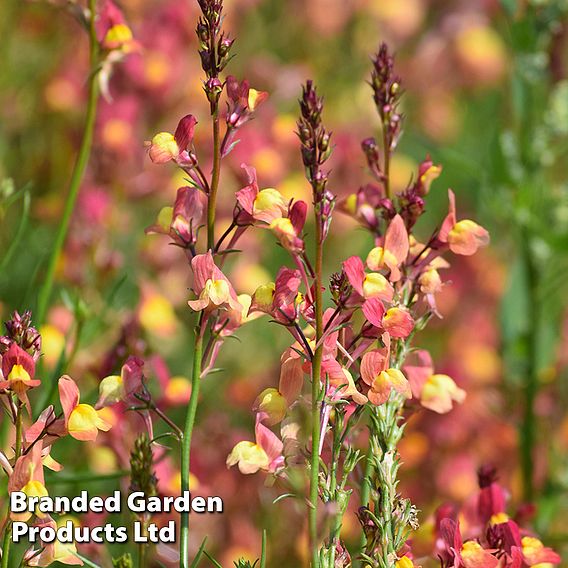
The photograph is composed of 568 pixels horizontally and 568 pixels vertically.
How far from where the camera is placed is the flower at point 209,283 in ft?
2.45

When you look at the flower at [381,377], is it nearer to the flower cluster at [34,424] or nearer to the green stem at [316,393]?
the green stem at [316,393]

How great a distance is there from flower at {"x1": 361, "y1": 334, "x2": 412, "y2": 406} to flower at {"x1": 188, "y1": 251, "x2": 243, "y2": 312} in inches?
4.2

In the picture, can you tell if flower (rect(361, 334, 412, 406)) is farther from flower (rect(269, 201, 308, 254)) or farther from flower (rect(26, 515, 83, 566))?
flower (rect(26, 515, 83, 566))

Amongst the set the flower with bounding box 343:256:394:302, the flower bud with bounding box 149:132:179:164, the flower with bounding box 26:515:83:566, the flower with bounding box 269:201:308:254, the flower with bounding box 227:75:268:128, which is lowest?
the flower with bounding box 26:515:83:566

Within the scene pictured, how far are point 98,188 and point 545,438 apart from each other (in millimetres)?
891

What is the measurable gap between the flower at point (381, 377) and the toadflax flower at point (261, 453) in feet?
0.27

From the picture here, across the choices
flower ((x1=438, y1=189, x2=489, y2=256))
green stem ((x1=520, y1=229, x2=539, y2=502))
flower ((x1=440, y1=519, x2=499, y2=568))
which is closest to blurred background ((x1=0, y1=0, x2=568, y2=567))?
green stem ((x1=520, y1=229, x2=539, y2=502))

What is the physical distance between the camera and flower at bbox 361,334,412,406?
0.73 m

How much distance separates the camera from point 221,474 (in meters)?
1.47

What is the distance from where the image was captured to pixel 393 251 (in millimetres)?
793

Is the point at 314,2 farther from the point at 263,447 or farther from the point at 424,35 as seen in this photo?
the point at 263,447

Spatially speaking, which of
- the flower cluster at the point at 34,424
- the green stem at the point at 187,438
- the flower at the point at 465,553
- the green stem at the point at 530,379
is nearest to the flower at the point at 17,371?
the flower cluster at the point at 34,424

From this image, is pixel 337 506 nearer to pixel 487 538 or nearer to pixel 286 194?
pixel 487 538

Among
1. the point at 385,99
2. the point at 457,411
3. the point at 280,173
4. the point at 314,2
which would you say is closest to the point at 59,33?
the point at 314,2
